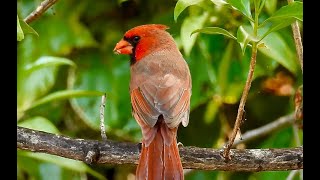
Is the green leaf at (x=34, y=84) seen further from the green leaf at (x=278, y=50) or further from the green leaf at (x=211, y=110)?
the green leaf at (x=278, y=50)

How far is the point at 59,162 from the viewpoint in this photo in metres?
2.98

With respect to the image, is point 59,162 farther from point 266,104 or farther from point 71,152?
point 266,104

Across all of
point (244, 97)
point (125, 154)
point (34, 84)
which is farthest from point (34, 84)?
point (244, 97)

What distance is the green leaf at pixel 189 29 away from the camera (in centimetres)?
281

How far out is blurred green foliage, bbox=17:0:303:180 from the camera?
324 centimetres

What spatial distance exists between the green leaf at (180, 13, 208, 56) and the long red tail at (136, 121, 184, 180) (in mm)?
549

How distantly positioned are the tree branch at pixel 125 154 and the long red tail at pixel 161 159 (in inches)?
2.1

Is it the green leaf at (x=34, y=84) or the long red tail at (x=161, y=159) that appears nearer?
the long red tail at (x=161, y=159)

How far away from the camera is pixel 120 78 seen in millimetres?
3436

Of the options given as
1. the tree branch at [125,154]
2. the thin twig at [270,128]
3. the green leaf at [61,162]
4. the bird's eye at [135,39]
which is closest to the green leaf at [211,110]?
the thin twig at [270,128]

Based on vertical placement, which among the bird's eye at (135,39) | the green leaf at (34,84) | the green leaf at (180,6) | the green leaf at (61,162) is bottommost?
the green leaf at (61,162)

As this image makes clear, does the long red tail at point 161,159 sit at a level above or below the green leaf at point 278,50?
below

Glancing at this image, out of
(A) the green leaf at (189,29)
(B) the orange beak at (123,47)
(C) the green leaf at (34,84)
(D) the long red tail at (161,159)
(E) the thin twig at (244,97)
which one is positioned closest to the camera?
(E) the thin twig at (244,97)

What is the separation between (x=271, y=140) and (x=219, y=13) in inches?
24.9
